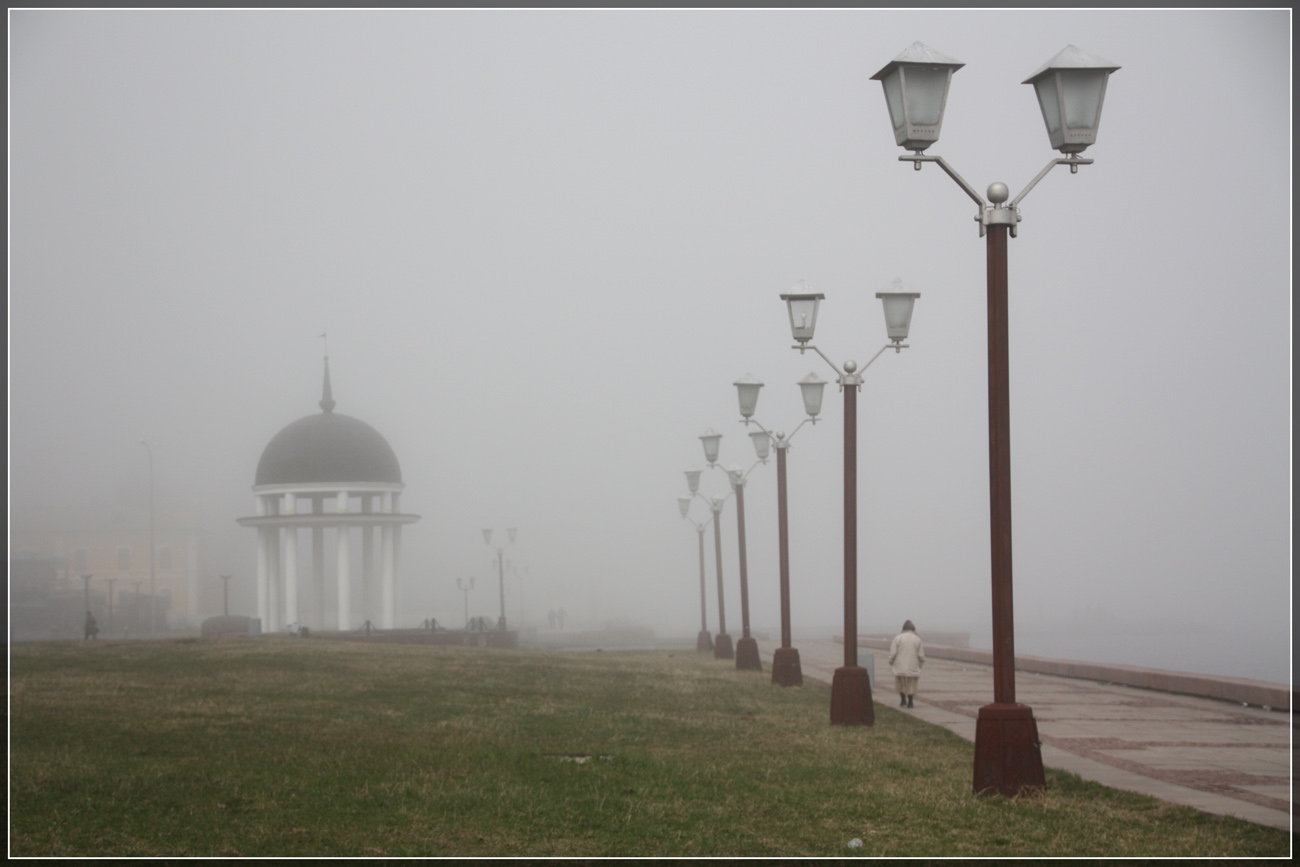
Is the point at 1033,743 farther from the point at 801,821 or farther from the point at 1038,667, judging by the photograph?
the point at 1038,667

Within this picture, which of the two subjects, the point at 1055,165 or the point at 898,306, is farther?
the point at 898,306

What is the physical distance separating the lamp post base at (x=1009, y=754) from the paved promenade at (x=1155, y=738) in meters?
1.24

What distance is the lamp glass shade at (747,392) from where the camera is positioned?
80.3 ft

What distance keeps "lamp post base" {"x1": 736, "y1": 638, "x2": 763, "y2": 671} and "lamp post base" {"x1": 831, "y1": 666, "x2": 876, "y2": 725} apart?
12.6m

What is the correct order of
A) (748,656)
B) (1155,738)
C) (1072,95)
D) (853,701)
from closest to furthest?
(1072,95), (1155,738), (853,701), (748,656)

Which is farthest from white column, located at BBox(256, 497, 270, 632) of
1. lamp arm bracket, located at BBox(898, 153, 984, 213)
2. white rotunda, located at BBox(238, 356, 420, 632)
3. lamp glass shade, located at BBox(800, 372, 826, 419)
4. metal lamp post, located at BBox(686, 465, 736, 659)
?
lamp arm bracket, located at BBox(898, 153, 984, 213)

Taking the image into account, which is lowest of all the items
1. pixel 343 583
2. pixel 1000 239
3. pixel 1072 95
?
pixel 343 583

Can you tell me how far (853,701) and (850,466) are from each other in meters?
3.15

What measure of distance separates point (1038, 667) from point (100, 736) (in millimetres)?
22606

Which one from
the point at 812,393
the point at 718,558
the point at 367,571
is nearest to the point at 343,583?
the point at 367,571

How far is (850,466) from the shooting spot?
18.1 m

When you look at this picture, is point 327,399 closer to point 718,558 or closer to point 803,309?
point 718,558

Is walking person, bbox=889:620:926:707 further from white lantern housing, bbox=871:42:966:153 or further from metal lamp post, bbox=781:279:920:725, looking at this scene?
white lantern housing, bbox=871:42:966:153

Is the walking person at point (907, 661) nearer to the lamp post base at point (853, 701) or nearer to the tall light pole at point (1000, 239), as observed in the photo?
the lamp post base at point (853, 701)
